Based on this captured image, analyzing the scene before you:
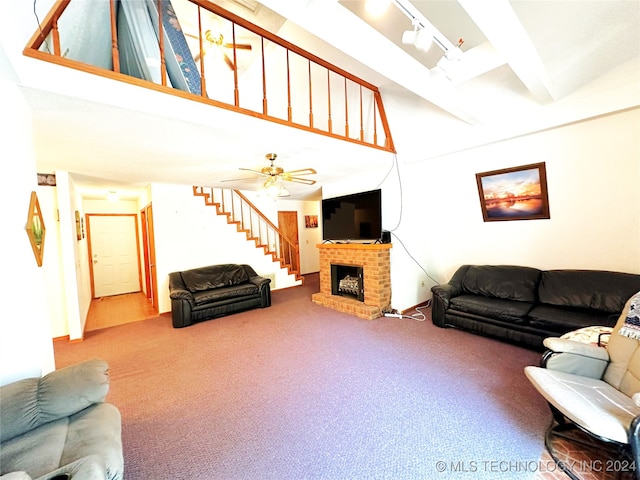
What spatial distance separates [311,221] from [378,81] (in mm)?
4737

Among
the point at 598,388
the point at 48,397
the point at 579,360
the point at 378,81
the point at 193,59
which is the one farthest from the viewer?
the point at 378,81

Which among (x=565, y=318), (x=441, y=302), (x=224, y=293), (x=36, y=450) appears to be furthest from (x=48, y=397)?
(x=565, y=318)

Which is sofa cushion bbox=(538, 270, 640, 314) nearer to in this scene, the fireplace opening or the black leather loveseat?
the fireplace opening

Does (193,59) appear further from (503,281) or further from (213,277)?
(503,281)

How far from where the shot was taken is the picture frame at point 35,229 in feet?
5.49

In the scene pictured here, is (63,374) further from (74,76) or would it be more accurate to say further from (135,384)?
(74,76)

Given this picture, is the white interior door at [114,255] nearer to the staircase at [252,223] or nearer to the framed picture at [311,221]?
the staircase at [252,223]

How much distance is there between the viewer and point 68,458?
3.67 ft

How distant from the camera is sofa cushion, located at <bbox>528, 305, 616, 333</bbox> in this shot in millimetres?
2459

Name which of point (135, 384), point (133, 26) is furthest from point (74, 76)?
point (135, 384)

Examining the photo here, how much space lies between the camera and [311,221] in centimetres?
809

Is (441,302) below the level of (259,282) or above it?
below

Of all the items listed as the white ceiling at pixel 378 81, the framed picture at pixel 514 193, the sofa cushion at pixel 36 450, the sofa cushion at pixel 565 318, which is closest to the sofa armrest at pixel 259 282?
the white ceiling at pixel 378 81

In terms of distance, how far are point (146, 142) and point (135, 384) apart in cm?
233
